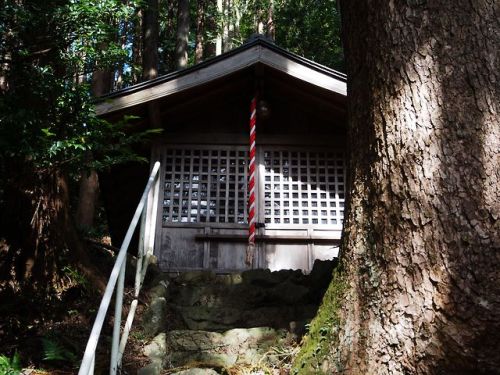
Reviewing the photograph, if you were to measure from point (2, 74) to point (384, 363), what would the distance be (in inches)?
157

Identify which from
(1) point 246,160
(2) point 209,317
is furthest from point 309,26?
(2) point 209,317

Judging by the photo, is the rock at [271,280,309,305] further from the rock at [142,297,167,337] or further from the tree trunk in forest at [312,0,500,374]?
the tree trunk in forest at [312,0,500,374]

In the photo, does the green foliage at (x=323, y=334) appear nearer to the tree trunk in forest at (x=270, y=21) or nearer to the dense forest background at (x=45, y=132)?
the dense forest background at (x=45, y=132)

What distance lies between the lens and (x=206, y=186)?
722 cm

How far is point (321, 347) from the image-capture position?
2604 millimetres

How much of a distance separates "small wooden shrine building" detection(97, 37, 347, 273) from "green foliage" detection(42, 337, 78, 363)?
3498 mm

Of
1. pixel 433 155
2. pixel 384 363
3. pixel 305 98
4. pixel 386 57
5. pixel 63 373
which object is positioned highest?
pixel 305 98

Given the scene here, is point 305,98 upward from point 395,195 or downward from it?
upward

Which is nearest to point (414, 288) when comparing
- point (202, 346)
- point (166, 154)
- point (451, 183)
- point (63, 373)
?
point (451, 183)

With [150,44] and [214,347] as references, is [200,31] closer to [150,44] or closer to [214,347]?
[150,44]

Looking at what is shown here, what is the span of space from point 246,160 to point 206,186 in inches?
29.2

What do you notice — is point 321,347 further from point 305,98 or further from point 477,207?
point 305,98

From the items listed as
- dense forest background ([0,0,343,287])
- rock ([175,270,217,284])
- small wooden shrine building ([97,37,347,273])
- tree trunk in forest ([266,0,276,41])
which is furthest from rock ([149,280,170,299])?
tree trunk in forest ([266,0,276,41])

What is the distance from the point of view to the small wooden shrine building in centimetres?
666
